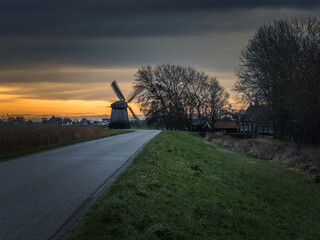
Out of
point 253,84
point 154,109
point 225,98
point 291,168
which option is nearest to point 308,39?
point 253,84

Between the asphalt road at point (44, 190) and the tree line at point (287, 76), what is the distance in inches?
995

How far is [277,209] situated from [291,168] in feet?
41.4

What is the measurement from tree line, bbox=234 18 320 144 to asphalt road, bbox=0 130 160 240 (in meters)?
25.3

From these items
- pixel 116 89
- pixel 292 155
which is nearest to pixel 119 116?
pixel 116 89

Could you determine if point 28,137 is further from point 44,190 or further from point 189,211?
point 189,211

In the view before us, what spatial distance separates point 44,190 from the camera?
8492mm

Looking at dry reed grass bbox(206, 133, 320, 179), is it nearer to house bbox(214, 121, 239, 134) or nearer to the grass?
the grass

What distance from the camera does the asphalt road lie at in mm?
5742

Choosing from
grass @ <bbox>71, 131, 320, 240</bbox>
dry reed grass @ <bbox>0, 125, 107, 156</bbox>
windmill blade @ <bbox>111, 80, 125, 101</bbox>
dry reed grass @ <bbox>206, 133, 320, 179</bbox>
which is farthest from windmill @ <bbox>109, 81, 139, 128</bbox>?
grass @ <bbox>71, 131, 320, 240</bbox>

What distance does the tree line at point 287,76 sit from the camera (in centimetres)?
3325

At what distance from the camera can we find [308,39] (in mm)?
35125

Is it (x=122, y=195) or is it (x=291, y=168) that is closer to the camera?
(x=122, y=195)

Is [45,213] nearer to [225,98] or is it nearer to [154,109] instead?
[154,109]

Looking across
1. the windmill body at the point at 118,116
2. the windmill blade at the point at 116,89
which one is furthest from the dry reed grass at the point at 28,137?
the windmill blade at the point at 116,89
